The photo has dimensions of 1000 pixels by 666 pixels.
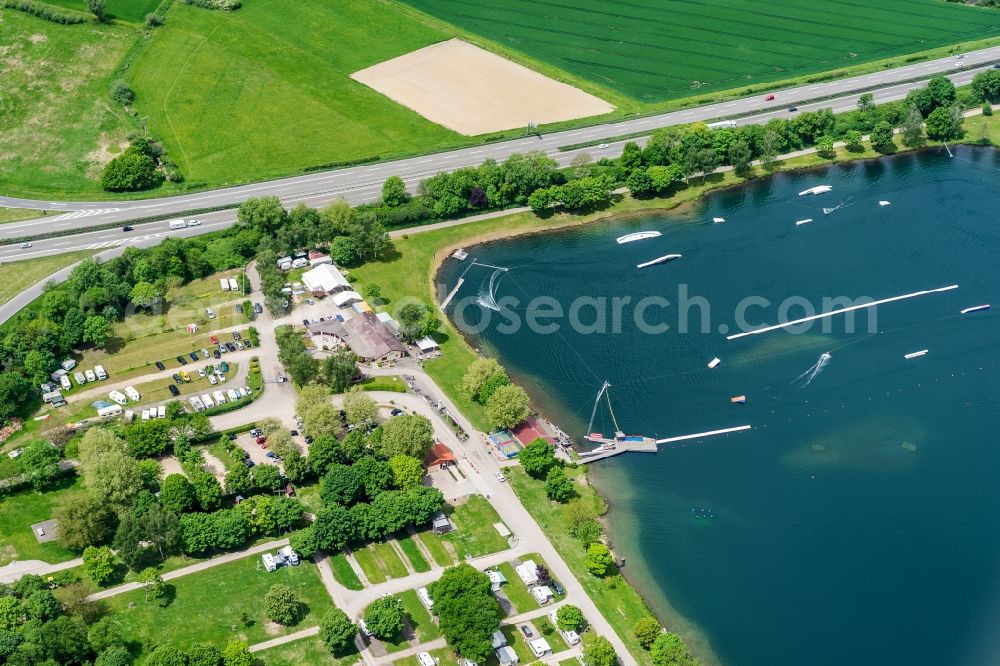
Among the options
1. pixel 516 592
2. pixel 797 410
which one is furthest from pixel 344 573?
pixel 797 410

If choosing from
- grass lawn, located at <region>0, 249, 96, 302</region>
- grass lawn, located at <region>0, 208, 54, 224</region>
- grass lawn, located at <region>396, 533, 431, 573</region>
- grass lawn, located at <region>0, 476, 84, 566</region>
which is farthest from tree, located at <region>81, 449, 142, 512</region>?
grass lawn, located at <region>0, 208, 54, 224</region>

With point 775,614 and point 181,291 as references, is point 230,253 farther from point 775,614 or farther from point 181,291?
point 775,614

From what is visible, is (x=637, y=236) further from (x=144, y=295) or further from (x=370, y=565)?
(x=144, y=295)

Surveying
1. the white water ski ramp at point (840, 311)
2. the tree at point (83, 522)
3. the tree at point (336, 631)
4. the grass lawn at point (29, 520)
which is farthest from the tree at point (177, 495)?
the white water ski ramp at point (840, 311)

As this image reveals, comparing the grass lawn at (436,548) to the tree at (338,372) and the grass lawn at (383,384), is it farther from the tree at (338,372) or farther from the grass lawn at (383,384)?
the tree at (338,372)

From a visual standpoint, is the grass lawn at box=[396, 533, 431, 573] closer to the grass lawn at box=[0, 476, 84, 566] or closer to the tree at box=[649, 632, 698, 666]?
the tree at box=[649, 632, 698, 666]

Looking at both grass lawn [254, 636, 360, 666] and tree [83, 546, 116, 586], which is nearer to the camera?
grass lawn [254, 636, 360, 666]
